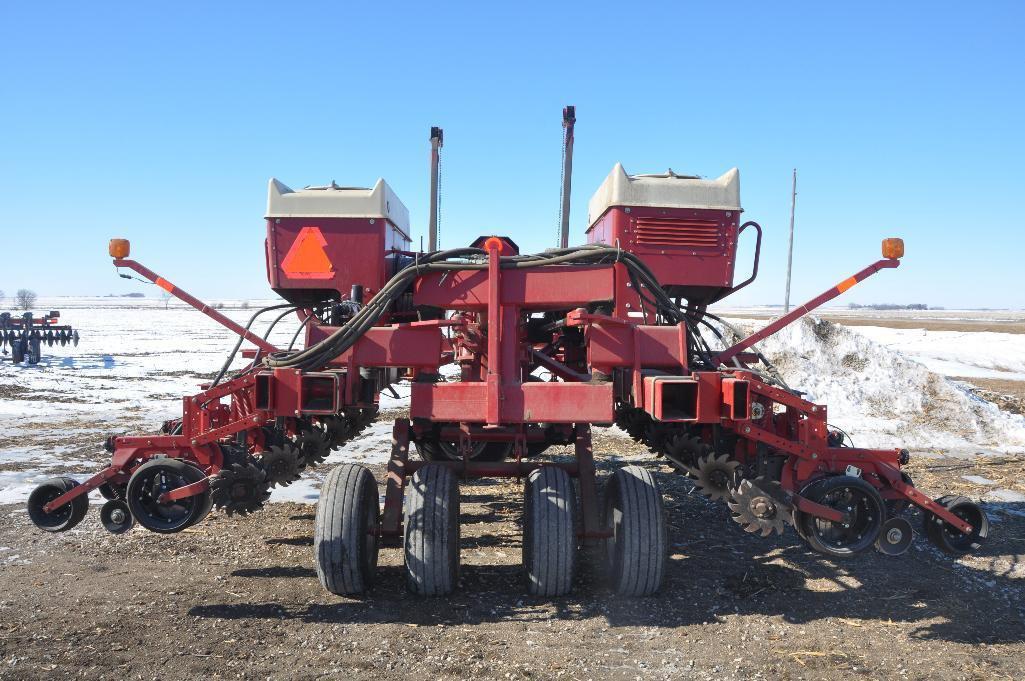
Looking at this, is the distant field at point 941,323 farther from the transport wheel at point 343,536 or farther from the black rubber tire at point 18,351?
the transport wheel at point 343,536

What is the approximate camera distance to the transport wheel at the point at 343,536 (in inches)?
163

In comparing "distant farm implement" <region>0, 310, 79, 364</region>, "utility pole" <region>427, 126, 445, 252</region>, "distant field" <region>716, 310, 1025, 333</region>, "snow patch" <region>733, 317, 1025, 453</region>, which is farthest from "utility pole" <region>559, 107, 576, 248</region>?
"distant field" <region>716, 310, 1025, 333</region>

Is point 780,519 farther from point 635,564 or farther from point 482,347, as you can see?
point 482,347

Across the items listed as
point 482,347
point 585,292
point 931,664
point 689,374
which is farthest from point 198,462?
point 931,664

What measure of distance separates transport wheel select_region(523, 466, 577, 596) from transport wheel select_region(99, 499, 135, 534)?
2.36m

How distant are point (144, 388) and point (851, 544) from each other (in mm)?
14467

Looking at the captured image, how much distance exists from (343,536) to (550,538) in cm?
126

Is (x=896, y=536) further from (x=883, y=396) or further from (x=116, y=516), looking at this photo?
(x=883, y=396)

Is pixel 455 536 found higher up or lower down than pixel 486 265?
lower down

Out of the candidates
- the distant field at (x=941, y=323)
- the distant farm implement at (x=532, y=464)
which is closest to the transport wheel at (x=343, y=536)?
the distant farm implement at (x=532, y=464)

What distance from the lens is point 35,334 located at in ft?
60.6

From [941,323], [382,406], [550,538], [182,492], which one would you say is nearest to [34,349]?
[382,406]

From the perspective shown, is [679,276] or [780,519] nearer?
[780,519]

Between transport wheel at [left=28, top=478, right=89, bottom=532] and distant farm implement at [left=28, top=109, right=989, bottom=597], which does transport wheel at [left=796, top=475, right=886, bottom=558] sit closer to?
distant farm implement at [left=28, top=109, right=989, bottom=597]
